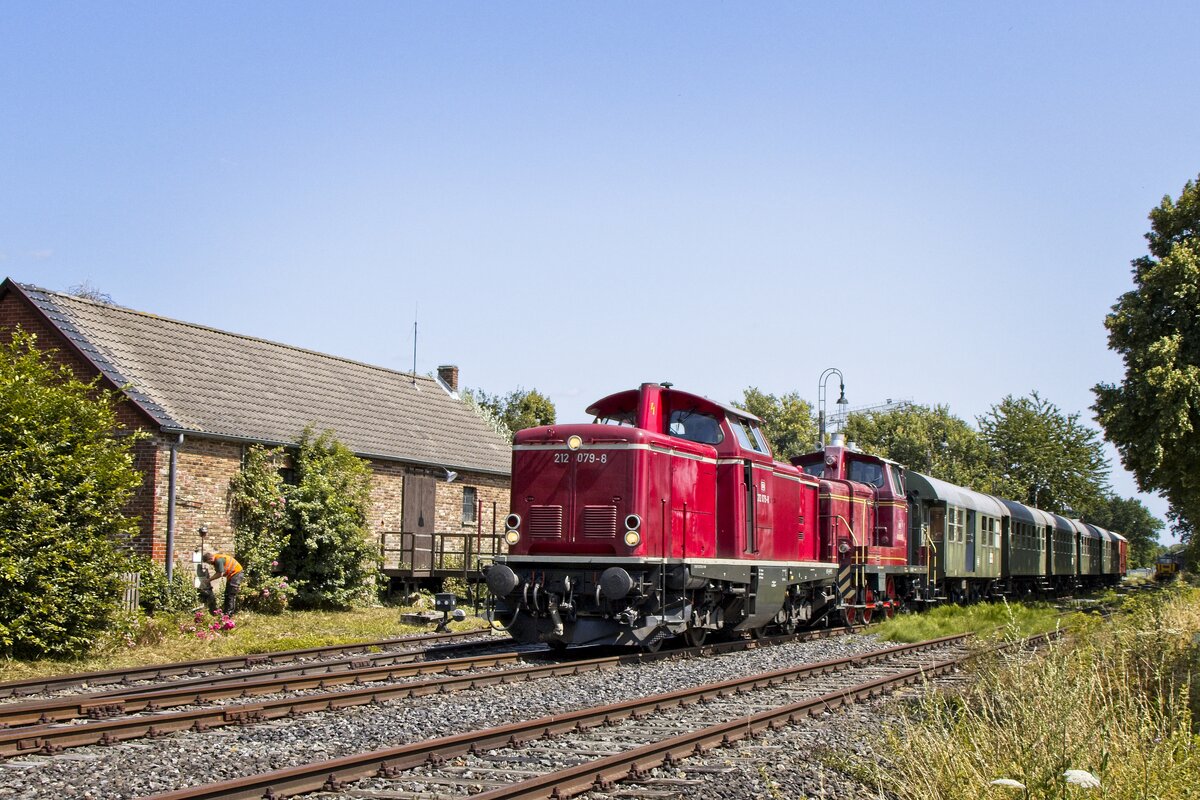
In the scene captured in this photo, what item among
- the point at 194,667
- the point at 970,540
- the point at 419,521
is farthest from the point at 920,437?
the point at 194,667

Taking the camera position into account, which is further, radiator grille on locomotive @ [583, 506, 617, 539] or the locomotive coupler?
radiator grille on locomotive @ [583, 506, 617, 539]

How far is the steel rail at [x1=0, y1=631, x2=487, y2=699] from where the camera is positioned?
12008 mm

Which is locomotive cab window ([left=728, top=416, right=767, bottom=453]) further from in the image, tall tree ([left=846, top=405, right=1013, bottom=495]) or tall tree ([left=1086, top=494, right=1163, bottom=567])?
tall tree ([left=1086, top=494, right=1163, bottom=567])

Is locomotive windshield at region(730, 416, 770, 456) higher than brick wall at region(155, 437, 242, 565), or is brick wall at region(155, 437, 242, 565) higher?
locomotive windshield at region(730, 416, 770, 456)

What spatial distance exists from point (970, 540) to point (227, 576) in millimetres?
18115

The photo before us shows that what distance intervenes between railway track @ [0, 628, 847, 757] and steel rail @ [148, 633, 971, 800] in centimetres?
215

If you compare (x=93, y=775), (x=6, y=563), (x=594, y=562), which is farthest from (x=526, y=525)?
(x=93, y=775)

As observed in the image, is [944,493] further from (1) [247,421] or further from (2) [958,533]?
(1) [247,421]

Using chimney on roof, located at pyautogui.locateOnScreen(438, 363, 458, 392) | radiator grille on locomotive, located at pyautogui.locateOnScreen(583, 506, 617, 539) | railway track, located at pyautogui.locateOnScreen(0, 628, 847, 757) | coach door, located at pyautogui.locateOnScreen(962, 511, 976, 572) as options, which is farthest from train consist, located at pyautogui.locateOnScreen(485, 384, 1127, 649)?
chimney on roof, located at pyautogui.locateOnScreen(438, 363, 458, 392)

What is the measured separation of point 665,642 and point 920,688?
5.34m

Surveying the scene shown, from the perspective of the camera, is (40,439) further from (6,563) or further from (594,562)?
(594,562)

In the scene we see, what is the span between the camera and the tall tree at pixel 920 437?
70.6 metres

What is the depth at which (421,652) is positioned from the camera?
15.6m

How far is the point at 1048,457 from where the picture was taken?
55125 mm
